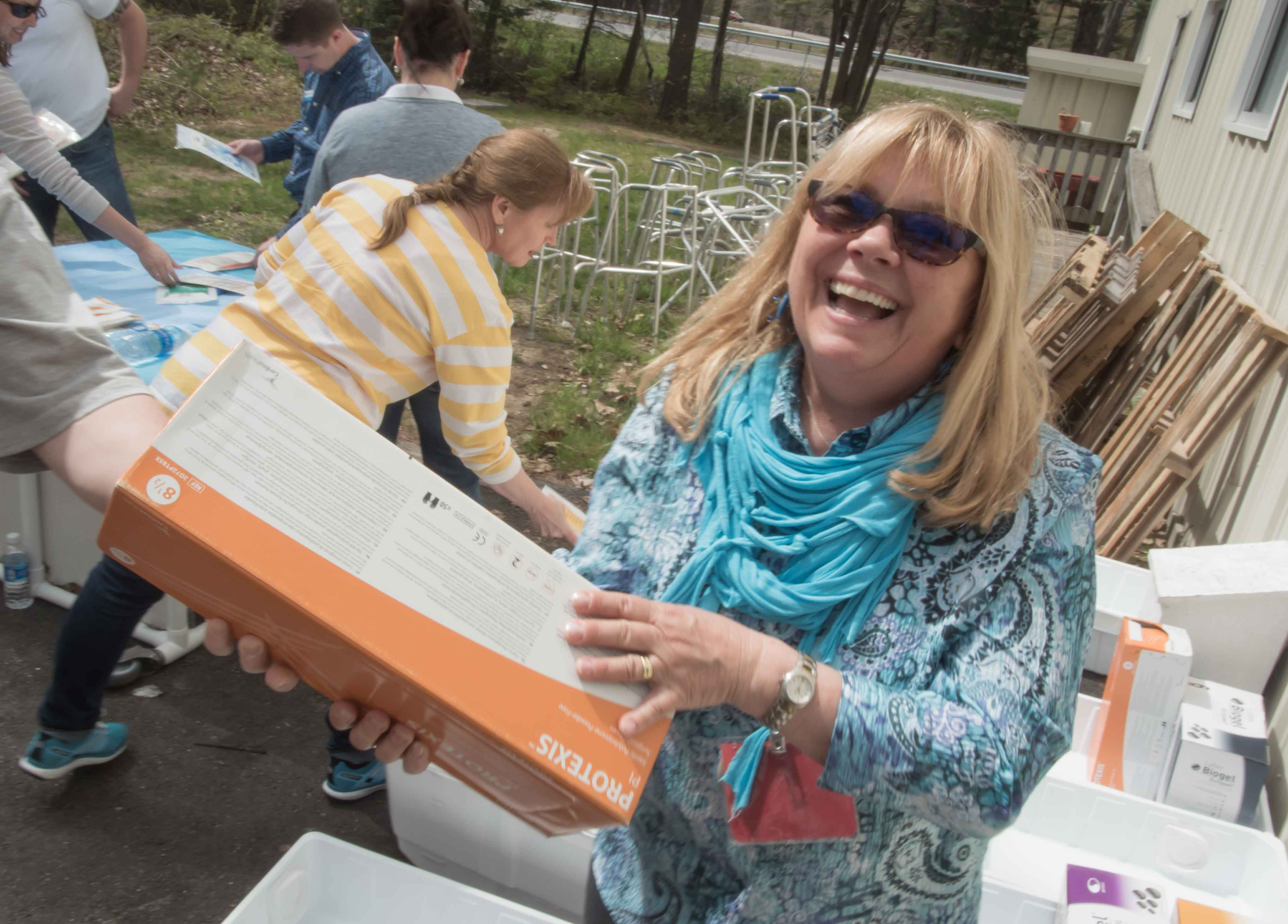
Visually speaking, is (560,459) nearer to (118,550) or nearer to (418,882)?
(418,882)

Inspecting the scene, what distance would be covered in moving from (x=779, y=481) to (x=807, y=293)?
0.94 ft

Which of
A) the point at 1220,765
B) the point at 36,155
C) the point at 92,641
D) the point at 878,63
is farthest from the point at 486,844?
the point at 878,63

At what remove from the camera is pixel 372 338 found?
2.26 m

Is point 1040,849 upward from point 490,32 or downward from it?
downward

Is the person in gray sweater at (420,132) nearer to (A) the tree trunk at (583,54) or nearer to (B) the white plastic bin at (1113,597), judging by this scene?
(B) the white plastic bin at (1113,597)

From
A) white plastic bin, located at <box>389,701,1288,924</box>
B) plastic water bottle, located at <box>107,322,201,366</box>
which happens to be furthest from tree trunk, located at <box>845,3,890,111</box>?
white plastic bin, located at <box>389,701,1288,924</box>

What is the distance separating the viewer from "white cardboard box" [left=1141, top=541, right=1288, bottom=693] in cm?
289

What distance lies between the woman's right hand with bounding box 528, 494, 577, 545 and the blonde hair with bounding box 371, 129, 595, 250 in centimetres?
79

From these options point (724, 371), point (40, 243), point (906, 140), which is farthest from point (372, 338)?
point (906, 140)

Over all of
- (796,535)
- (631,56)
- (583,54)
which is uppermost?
(631,56)

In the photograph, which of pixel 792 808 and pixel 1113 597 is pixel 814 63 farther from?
pixel 792 808

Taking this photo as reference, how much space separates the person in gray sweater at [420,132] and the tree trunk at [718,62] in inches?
853

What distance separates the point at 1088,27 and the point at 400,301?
4863 centimetres

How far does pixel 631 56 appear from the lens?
2359 cm
